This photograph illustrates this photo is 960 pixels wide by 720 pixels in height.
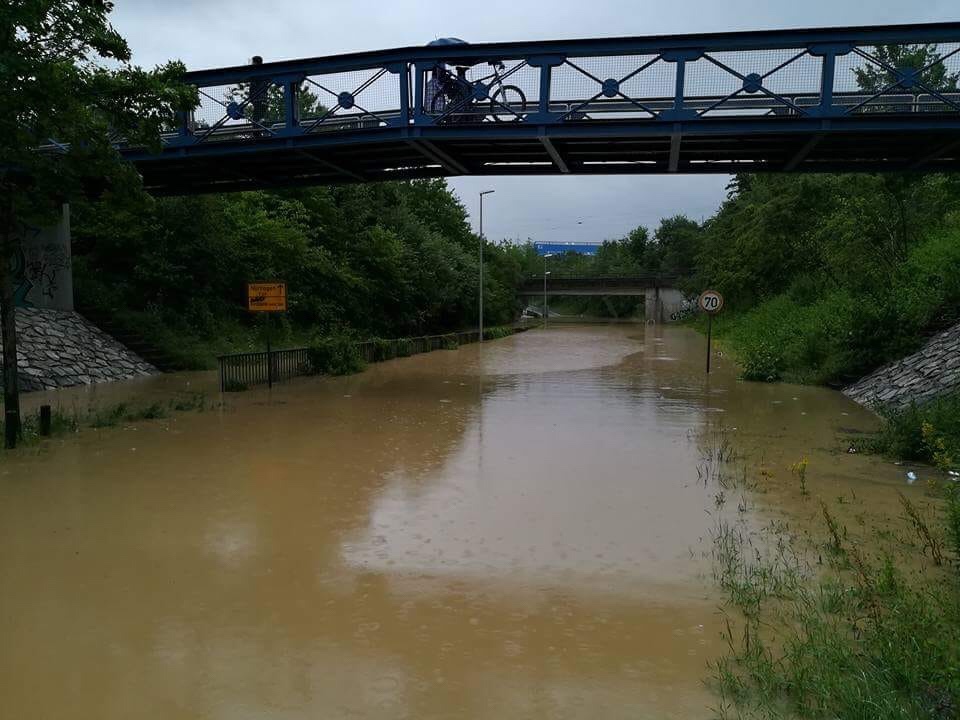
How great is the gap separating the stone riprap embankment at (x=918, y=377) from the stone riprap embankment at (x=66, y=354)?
64.3 feet

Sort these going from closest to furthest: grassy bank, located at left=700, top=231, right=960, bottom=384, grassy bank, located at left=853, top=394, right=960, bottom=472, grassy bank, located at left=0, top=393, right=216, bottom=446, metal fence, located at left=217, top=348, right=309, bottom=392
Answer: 1. grassy bank, located at left=853, top=394, right=960, bottom=472
2. grassy bank, located at left=0, top=393, right=216, bottom=446
3. grassy bank, located at left=700, top=231, right=960, bottom=384
4. metal fence, located at left=217, top=348, right=309, bottom=392

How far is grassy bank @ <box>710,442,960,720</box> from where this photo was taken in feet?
12.8

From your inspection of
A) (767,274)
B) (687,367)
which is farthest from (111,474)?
(767,274)

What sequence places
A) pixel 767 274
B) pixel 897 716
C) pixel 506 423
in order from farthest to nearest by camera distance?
pixel 767 274 < pixel 506 423 < pixel 897 716

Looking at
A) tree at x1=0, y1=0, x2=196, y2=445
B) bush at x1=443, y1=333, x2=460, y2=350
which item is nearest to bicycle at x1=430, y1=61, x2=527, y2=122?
tree at x1=0, y1=0, x2=196, y2=445

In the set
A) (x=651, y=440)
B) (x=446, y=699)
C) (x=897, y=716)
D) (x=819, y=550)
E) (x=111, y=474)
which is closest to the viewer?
(x=897, y=716)

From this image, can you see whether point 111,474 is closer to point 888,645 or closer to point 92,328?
point 888,645

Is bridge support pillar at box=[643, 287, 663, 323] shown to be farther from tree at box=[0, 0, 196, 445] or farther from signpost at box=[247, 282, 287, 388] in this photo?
tree at box=[0, 0, 196, 445]

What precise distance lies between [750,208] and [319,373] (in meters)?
34.1

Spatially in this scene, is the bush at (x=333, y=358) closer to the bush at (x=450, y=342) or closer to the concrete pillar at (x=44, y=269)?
the concrete pillar at (x=44, y=269)

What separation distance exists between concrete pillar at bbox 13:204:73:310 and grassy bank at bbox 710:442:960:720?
829 inches

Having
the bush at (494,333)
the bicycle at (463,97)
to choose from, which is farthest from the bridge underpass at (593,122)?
the bush at (494,333)

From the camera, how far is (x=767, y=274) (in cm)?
4250

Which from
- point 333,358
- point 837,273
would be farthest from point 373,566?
point 837,273
